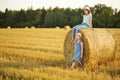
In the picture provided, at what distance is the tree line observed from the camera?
108 ft

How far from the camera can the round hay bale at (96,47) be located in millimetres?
8531

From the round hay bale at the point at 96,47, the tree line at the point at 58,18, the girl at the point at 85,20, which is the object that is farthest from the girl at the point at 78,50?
the tree line at the point at 58,18

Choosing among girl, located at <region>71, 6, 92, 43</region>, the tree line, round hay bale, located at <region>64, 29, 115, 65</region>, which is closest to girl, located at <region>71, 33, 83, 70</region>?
round hay bale, located at <region>64, 29, 115, 65</region>

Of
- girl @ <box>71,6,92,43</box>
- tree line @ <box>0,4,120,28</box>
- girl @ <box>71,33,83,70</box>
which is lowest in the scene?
tree line @ <box>0,4,120,28</box>

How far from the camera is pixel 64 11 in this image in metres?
46.0

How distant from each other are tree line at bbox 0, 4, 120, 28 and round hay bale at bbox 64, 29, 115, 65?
1970 cm

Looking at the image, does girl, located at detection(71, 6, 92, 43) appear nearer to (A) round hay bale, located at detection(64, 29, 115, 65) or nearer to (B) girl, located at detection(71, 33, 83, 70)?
(A) round hay bale, located at detection(64, 29, 115, 65)

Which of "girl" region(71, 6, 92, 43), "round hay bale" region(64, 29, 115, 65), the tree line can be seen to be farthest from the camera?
the tree line

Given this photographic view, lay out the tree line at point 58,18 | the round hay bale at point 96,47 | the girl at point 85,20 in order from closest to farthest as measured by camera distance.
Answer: the round hay bale at point 96,47, the girl at point 85,20, the tree line at point 58,18

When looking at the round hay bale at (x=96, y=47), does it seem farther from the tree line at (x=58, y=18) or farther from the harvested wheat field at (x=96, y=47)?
the tree line at (x=58, y=18)

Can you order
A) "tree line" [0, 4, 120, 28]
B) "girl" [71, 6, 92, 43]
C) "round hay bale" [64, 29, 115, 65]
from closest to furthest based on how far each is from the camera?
"round hay bale" [64, 29, 115, 65], "girl" [71, 6, 92, 43], "tree line" [0, 4, 120, 28]

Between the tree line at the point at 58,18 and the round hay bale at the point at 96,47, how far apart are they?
776 inches

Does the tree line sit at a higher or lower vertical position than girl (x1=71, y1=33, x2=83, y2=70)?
lower

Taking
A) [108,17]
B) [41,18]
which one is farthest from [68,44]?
[41,18]
